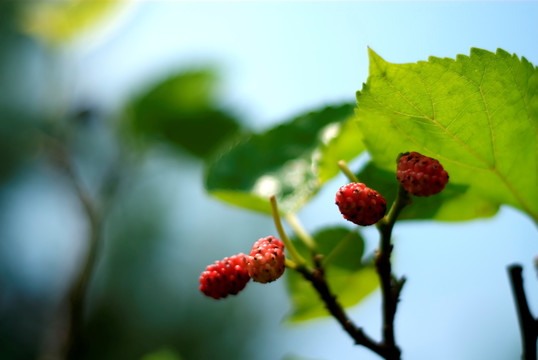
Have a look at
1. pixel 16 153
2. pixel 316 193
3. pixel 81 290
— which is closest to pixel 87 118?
pixel 81 290

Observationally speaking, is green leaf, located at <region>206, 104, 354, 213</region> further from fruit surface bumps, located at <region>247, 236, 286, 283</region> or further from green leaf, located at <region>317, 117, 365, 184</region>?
fruit surface bumps, located at <region>247, 236, 286, 283</region>

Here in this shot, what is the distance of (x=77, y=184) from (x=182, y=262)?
2300 mm

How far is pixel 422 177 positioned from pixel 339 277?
0.36 metres

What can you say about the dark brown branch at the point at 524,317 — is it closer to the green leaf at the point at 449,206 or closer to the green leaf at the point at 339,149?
the green leaf at the point at 449,206

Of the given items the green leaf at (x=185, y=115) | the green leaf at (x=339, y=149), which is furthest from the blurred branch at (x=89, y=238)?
the green leaf at (x=339, y=149)

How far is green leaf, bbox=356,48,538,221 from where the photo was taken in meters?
0.39

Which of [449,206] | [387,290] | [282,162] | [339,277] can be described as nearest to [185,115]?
[282,162]

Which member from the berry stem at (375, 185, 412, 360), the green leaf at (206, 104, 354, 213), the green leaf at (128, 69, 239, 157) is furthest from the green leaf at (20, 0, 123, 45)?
the berry stem at (375, 185, 412, 360)

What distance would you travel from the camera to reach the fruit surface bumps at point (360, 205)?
0.36 meters

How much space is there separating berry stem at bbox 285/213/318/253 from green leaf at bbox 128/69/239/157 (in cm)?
89

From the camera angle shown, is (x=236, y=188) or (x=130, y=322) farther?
(x=130, y=322)

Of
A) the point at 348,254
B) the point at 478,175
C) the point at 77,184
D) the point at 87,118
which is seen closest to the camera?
the point at 478,175

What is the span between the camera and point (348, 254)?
661 millimetres

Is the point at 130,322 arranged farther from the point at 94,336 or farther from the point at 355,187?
the point at 355,187
